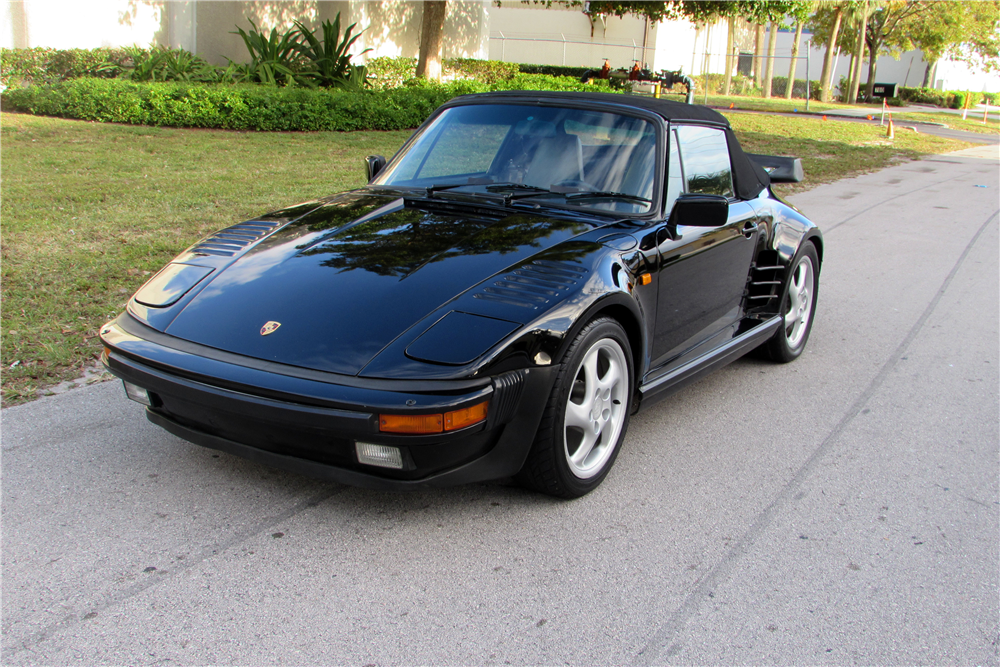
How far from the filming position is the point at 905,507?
3.49 meters

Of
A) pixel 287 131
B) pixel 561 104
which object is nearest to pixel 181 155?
pixel 287 131

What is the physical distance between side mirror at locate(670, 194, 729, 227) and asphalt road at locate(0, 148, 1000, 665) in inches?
42.5

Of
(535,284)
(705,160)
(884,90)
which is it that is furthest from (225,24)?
(884,90)

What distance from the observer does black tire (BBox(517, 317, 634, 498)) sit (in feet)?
10.2

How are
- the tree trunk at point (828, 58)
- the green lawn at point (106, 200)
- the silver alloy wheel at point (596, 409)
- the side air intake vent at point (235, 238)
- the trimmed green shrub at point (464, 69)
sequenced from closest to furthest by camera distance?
the silver alloy wheel at point (596, 409), the side air intake vent at point (235, 238), the green lawn at point (106, 200), the trimmed green shrub at point (464, 69), the tree trunk at point (828, 58)

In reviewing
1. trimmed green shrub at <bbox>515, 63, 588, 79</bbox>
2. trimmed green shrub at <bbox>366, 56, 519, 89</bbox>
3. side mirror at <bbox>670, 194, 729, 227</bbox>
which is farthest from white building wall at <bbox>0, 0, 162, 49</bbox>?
trimmed green shrub at <bbox>515, 63, 588, 79</bbox>

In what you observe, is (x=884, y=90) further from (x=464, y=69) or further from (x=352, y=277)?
(x=352, y=277)

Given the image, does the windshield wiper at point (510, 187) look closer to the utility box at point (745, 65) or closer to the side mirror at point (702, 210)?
the side mirror at point (702, 210)

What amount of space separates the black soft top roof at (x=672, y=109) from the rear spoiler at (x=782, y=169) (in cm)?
36

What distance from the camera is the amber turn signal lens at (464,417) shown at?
8.92 feet

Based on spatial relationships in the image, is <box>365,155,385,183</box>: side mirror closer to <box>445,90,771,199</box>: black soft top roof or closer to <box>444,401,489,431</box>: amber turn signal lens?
<box>445,90,771,199</box>: black soft top roof

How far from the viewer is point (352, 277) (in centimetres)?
320

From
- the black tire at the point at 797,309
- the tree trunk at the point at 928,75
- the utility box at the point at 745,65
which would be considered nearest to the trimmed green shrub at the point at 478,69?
the black tire at the point at 797,309

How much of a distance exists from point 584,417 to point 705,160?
184 cm
